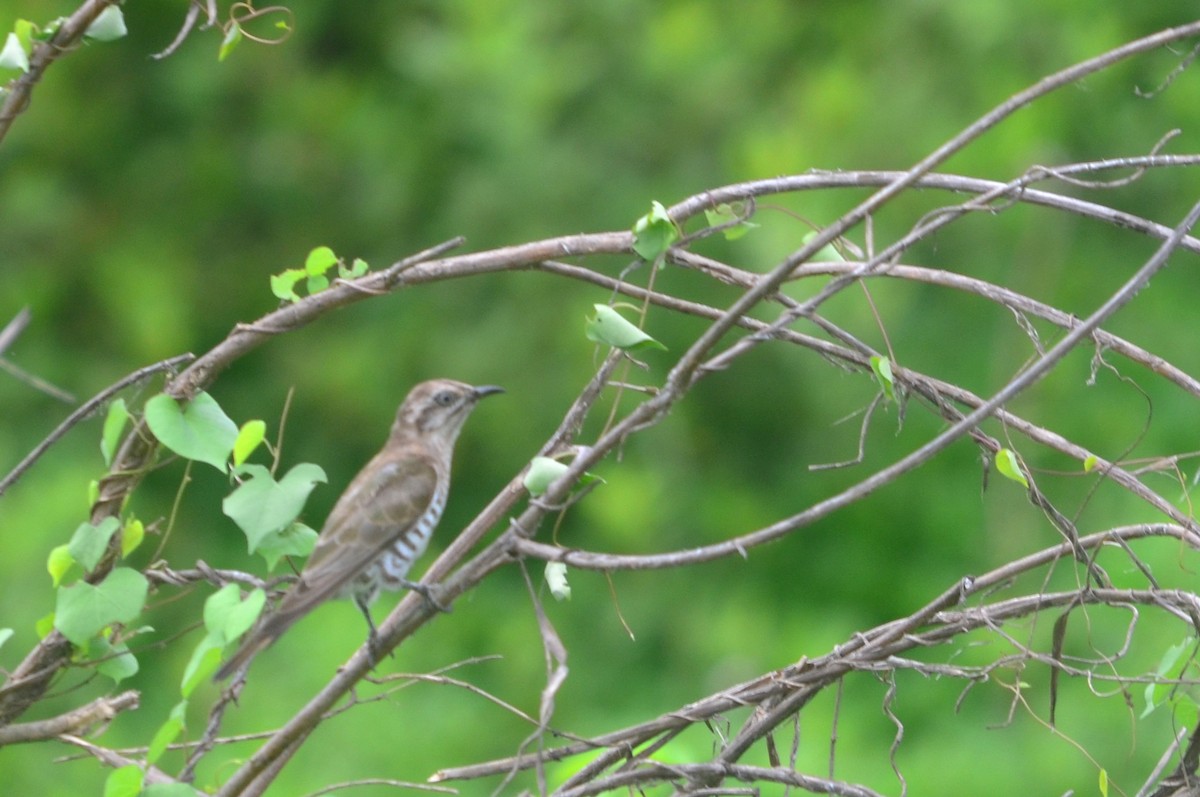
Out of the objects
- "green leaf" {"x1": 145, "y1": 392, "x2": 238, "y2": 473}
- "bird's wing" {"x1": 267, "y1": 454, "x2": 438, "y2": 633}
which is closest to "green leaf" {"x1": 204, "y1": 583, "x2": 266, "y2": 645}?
"green leaf" {"x1": 145, "y1": 392, "x2": 238, "y2": 473}

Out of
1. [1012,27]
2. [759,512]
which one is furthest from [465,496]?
[1012,27]

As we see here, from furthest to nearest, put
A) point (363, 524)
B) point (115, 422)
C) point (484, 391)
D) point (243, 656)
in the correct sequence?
1. point (484, 391)
2. point (363, 524)
3. point (243, 656)
4. point (115, 422)

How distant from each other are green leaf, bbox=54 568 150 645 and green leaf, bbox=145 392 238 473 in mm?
201

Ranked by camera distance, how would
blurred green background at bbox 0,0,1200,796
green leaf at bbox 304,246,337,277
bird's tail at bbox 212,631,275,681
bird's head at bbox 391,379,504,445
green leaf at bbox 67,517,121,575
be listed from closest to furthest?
green leaf at bbox 67,517,121,575
green leaf at bbox 304,246,337,277
bird's tail at bbox 212,631,275,681
bird's head at bbox 391,379,504,445
blurred green background at bbox 0,0,1200,796

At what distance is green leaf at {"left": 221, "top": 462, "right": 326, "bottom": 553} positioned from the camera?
208 centimetres

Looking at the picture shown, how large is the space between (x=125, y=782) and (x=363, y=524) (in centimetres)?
126

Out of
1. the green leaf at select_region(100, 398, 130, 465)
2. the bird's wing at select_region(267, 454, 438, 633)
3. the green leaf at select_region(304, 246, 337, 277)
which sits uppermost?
the green leaf at select_region(304, 246, 337, 277)

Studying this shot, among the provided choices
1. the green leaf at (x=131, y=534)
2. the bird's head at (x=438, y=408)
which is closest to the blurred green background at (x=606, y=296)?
→ the bird's head at (x=438, y=408)

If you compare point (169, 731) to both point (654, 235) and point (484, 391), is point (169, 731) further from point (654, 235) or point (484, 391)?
point (484, 391)

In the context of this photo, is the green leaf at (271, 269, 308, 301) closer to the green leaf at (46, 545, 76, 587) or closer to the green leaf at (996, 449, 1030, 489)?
the green leaf at (46, 545, 76, 587)

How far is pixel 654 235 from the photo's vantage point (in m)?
2.26

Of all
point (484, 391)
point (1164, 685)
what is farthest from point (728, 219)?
point (484, 391)

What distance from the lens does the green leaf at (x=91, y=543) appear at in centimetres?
217

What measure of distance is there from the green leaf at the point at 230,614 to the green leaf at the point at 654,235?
0.78 metres
